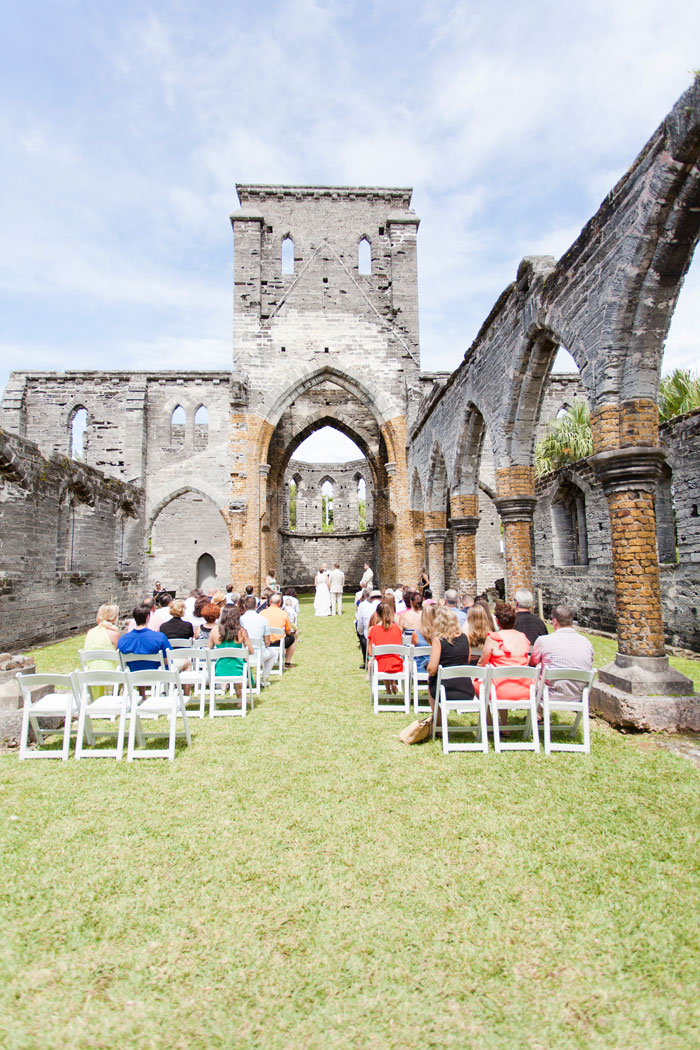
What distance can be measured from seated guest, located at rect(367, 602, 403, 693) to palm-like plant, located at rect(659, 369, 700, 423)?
703 centimetres

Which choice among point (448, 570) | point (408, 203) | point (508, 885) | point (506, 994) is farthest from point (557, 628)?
point (408, 203)

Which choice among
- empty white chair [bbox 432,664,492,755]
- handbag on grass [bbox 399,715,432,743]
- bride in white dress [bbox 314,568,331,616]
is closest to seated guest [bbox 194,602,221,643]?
handbag on grass [bbox 399,715,432,743]

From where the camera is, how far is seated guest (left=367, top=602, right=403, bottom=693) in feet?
21.2

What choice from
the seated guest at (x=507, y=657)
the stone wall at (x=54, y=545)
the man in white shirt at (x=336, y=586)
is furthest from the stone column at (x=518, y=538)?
the stone wall at (x=54, y=545)

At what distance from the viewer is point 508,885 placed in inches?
113

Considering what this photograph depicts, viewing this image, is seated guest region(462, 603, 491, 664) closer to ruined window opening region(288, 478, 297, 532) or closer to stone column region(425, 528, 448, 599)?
stone column region(425, 528, 448, 599)

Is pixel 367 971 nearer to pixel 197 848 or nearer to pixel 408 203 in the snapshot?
pixel 197 848

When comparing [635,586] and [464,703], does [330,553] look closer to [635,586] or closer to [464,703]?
[635,586]

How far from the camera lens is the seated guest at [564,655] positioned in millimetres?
4980

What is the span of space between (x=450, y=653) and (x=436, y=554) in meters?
10.8

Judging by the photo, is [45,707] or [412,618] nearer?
[45,707]

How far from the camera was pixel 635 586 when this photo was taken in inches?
217

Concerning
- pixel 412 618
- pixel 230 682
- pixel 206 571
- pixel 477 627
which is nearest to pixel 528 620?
pixel 477 627

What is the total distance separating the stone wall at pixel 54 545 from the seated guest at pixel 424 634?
8.45m
